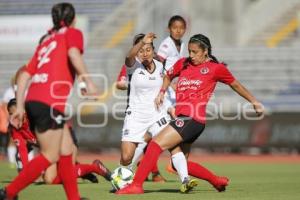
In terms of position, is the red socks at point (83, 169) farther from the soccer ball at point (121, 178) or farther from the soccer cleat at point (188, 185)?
the soccer cleat at point (188, 185)

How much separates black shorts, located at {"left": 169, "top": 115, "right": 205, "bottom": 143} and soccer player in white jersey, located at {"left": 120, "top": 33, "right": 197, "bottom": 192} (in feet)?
5.50

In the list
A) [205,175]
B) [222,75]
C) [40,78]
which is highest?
[40,78]

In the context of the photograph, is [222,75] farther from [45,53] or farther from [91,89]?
[91,89]

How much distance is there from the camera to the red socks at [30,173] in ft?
26.7

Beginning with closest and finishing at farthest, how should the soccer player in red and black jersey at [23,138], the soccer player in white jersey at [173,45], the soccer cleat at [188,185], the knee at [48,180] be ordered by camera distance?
the soccer cleat at [188,185] → the soccer player in red and black jersey at [23,138] → the knee at [48,180] → the soccer player in white jersey at [173,45]

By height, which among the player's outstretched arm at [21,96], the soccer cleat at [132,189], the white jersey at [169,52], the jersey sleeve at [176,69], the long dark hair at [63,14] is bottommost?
the soccer cleat at [132,189]

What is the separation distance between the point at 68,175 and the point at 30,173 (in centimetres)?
38

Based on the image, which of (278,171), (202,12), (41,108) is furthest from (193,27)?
(41,108)

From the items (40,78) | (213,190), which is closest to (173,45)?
(213,190)

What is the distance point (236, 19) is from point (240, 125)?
23.6 ft

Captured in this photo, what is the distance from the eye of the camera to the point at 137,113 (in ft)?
40.8

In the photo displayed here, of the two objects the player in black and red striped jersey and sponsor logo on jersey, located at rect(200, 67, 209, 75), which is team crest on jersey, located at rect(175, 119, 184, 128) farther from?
the player in black and red striped jersey

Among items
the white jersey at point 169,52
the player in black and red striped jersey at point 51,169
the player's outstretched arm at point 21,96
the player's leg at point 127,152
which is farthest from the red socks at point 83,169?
A: the player's outstretched arm at point 21,96

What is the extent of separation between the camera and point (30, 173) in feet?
26.9
